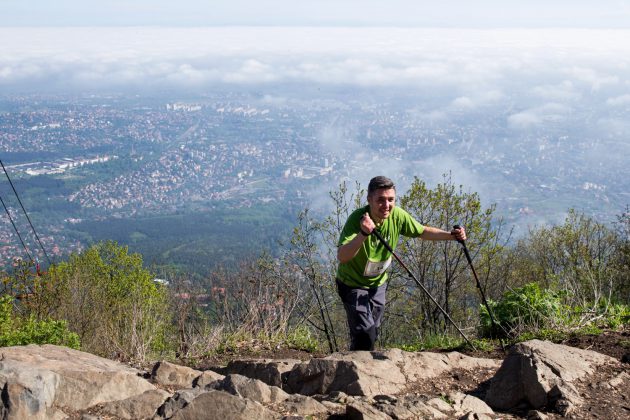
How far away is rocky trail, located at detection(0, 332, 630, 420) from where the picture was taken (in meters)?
4.12

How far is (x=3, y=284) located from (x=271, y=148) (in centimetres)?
17183

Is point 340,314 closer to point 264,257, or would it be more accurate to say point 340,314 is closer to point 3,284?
point 264,257

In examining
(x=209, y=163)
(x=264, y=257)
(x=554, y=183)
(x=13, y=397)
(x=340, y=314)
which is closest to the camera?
(x=13, y=397)

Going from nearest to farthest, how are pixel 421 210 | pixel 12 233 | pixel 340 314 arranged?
pixel 421 210
pixel 340 314
pixel 12 233

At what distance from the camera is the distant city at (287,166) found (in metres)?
117

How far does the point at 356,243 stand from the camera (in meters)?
5.14

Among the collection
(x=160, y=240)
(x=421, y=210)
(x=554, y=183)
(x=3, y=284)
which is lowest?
(x=160, y=240)

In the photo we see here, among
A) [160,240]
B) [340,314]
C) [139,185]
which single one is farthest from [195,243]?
[340,314]

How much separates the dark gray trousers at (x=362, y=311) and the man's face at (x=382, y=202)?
32.4 inches

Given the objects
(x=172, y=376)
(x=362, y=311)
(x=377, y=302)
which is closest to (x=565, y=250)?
(x=377, y=302)

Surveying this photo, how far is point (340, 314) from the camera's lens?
67.1 ft

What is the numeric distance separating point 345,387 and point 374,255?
130 centimetres

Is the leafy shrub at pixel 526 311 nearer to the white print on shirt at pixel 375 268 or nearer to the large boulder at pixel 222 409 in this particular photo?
the white print on shirt at pixel 375 268

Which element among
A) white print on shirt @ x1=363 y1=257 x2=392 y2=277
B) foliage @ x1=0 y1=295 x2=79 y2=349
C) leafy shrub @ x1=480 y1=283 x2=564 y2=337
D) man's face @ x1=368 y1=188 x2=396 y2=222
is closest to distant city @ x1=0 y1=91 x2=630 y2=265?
leafy shrub @ x1=480 y1=283 x2=564 y2=337
